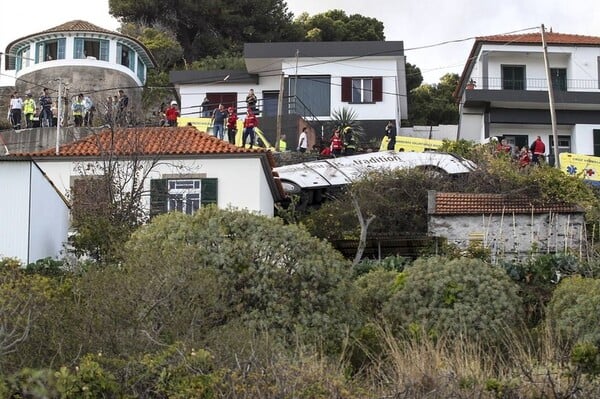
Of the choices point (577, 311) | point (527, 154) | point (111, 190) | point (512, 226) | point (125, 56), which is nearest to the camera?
point (577, 311)

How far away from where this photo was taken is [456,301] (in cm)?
2109

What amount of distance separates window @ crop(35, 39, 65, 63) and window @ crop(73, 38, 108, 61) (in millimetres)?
939

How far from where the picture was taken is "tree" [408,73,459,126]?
223 ft

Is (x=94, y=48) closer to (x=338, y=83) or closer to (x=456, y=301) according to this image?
(x=338, y=83)

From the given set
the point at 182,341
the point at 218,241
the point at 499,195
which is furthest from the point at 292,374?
the point at 499,195

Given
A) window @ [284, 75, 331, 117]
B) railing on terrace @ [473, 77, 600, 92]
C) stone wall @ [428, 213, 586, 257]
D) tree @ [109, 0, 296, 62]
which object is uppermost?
tree @ [109, 0, 296, 62]

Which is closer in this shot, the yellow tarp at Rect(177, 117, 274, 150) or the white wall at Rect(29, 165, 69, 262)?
the white wall at Rect(29, 165, 69, 262)

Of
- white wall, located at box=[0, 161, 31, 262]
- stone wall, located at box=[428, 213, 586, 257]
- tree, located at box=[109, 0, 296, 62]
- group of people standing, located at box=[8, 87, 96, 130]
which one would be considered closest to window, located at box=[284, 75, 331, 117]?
group of people standing, located at box=[8, 87, 96, 130]

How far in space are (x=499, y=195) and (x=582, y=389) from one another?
17126 mm

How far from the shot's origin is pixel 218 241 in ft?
62.5

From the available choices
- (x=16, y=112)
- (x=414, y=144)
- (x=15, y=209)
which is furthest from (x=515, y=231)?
(x=16, y=112)

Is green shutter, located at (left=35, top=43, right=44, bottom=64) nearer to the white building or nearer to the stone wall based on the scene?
the white building

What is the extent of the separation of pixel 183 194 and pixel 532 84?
26.2 meters

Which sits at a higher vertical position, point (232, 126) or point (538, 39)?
point (538, 39)
